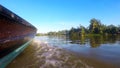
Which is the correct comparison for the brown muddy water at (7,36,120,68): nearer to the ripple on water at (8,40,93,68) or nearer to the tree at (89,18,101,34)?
the ripple on water at (8,40,93,68)

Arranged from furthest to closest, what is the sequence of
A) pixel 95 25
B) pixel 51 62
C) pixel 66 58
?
pixel 95 25, pixel 66 58, pixel 51 62

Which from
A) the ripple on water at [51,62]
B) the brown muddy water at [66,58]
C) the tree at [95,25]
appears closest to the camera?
the ripple on water at [51,62]

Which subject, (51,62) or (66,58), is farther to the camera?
(66,58)

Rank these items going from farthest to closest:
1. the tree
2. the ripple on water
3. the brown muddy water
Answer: the tree < the brown muddy water < the ripple on water

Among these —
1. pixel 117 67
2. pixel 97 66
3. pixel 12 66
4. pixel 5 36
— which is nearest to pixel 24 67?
pixel 12 66

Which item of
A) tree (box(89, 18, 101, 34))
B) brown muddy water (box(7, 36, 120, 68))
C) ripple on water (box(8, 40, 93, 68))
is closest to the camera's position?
ripple on water (box(8, 40, 93, 68))

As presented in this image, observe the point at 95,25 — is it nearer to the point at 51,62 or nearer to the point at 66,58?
the point at 66,58

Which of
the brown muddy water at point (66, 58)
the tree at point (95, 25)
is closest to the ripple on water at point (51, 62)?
the brown muddy water at point (66, 58)

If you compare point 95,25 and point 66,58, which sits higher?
point 95,25

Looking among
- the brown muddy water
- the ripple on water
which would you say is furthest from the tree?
the ripple on water

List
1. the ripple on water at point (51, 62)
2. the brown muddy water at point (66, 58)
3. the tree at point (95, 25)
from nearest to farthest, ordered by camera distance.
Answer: the ripple on water at point (51, 62)
the brown muddy water at point (66, 58)
the tree at point (95, 25)

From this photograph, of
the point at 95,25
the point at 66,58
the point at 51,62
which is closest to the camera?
the point at 51,62

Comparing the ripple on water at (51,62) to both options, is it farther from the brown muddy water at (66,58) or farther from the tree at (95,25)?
the tree at (95,25)

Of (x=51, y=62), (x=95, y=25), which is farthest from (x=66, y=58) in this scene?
(x=95, y=25)
